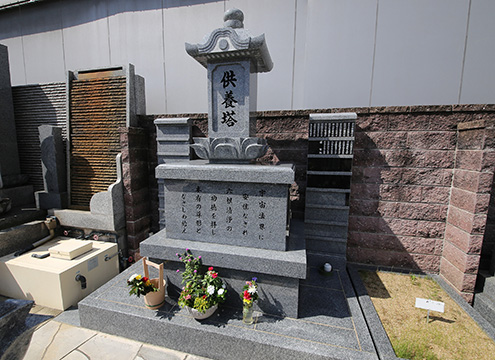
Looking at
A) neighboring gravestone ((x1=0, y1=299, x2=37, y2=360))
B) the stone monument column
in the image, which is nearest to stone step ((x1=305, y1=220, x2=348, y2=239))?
the stone monument column

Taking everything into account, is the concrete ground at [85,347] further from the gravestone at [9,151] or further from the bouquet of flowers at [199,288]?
the gravestone at [9,151]

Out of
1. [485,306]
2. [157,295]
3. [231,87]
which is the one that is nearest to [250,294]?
[157,295]

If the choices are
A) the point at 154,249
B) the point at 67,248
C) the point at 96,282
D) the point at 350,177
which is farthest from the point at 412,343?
the point at 67,248

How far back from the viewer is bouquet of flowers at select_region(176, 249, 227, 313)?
3.77 m

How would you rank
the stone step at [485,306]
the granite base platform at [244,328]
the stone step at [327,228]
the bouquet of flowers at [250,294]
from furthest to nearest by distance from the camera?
1. the stone step at [327,228]
2. the stone step at [485,306]
3. the bouquet of flowers at [250,294]
4. the granite base platform at [244,328]

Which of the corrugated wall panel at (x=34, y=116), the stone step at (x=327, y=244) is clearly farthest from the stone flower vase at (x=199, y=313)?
the corrugated wall panel at (x=34, y=116)

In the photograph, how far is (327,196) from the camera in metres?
5.72

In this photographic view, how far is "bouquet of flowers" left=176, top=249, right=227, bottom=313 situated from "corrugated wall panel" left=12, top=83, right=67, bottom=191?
6.98 meters

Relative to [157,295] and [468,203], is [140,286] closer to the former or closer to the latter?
[157,295]

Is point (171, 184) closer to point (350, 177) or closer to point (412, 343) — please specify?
point (350, 177)

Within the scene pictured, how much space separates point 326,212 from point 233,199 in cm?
262

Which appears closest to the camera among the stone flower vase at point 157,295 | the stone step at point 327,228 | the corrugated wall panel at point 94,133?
the stone flower vase at point 157,295

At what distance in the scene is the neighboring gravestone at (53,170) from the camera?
7309 millimetres

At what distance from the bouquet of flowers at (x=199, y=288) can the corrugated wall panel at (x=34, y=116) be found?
6978 millimetres
